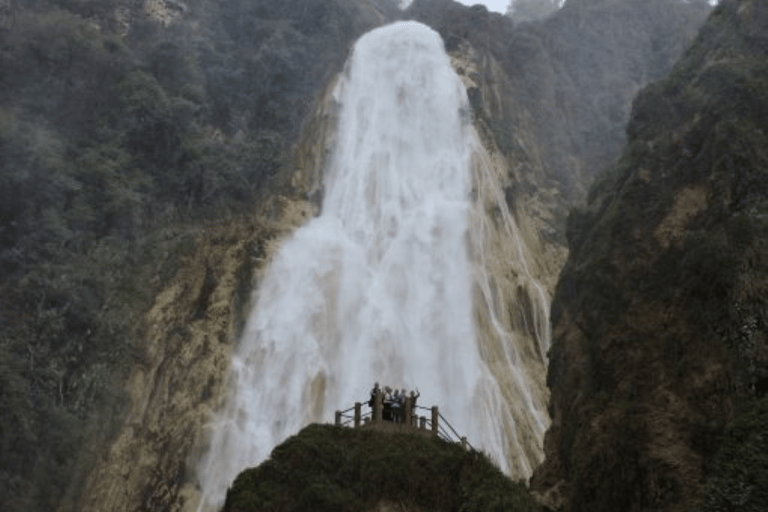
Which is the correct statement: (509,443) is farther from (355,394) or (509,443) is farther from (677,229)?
(677,229)

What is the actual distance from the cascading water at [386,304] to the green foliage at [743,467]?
1016 cm

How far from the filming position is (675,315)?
1609cm

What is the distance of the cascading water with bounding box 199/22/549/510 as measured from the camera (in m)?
23.5

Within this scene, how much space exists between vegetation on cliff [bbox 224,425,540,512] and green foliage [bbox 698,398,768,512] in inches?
116

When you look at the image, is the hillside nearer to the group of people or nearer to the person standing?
the group of people

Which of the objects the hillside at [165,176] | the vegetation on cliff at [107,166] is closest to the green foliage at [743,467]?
the hillside at [165,176]

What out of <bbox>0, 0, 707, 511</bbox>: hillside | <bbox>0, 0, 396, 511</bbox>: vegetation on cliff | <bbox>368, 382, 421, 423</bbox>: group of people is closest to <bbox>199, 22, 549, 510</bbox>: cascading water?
<bbox>0, 0, 707, 511</bbox>: hillside

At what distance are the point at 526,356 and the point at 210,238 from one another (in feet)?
36.7

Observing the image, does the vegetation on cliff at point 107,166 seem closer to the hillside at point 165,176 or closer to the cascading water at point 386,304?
the hillside at point 165,176

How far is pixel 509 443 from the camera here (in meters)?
23.3

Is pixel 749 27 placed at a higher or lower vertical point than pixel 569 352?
higher

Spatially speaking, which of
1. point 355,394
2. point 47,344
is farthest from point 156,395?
point 355,394

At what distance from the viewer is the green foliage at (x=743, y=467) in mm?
11633

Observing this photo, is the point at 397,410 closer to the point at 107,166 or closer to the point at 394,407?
the point at 394,407
